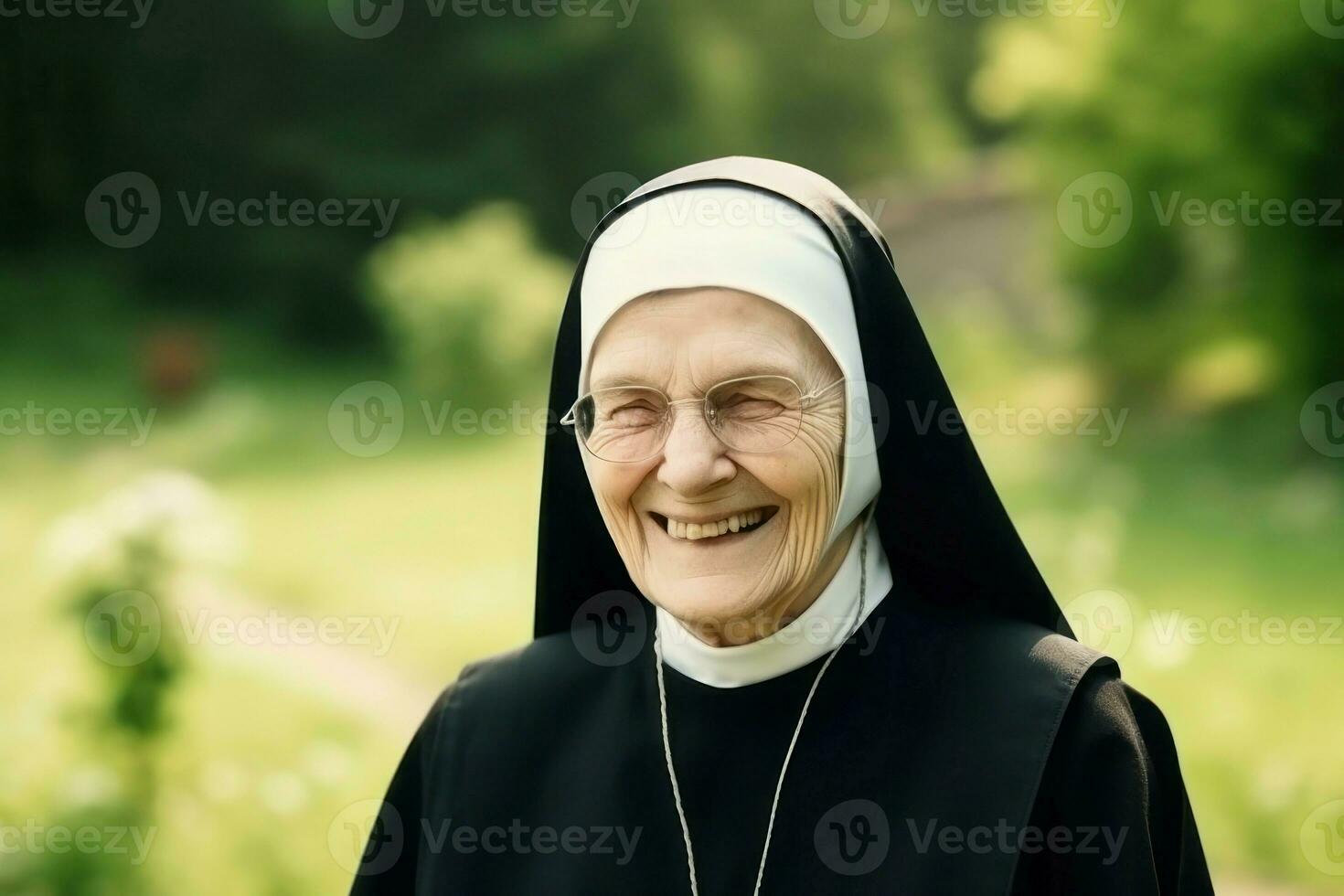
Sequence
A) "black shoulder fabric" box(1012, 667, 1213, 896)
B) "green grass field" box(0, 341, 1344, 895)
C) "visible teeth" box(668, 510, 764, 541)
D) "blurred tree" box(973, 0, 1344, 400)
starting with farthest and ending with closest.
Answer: "blurred tree" box(973, 0, 1344, 400), "green grass field" box(0, 341, 1344, 895), "visible teeth" box(668, 510, 764, 541), "black shoulder fabric" box(1012, 667, 1213, 896)

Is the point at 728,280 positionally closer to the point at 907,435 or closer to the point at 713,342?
the point at 713,342

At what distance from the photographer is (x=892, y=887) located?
2195 mm

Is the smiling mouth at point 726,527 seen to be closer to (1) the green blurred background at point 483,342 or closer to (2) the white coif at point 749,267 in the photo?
(2) the white coif at point 749,267

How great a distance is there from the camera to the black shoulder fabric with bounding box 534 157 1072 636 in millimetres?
2283

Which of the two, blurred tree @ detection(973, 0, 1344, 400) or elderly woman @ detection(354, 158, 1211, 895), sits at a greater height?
blurred tree @ detection(973, 0, 1344, 400)

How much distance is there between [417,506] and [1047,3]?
Answer: 454cm

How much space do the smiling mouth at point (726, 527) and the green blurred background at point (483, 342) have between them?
12.3 ft

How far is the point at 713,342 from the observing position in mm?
2168

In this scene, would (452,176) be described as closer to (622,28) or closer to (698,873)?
(622,28)

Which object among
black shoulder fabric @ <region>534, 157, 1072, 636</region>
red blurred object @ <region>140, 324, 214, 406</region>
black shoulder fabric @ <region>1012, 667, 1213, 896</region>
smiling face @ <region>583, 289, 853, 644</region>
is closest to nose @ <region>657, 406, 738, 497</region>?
smiling face @ <region>583, 289, 853, 644</region>

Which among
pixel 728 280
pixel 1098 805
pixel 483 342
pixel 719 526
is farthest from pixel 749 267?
pixel 483 342

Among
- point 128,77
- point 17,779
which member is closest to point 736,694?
point 17,779

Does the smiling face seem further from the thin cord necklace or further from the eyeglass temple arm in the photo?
the thin cord necklace

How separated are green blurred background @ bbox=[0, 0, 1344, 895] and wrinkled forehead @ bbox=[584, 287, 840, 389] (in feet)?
12.5
